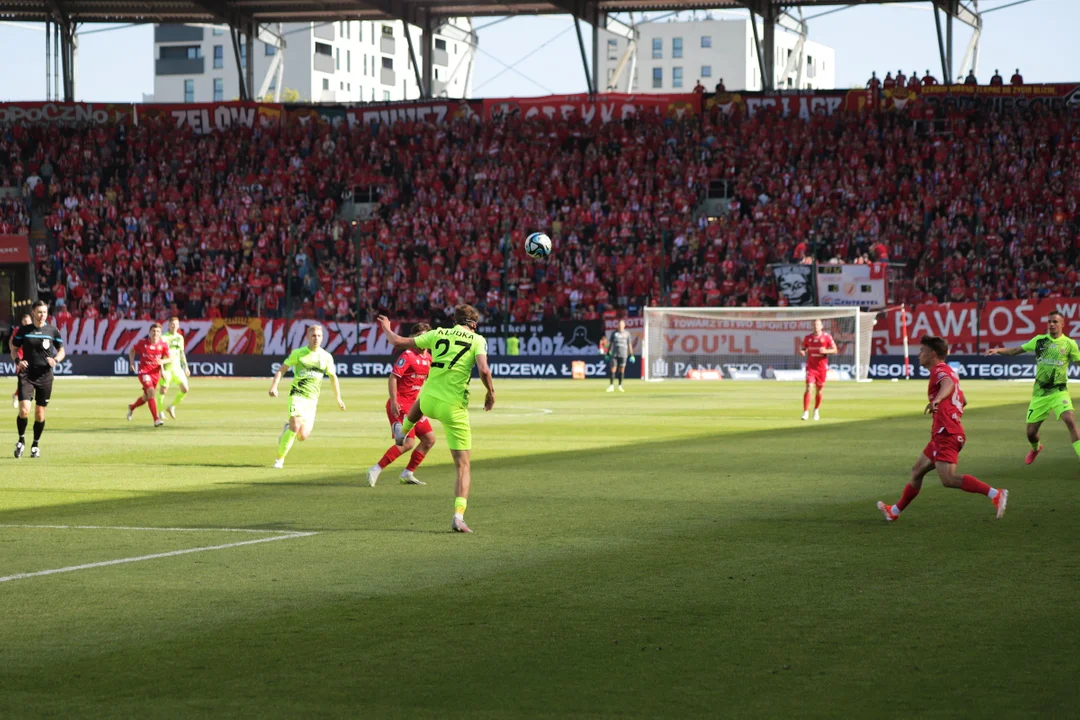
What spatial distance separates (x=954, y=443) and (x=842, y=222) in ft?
138

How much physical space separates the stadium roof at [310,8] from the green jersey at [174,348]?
32648mm

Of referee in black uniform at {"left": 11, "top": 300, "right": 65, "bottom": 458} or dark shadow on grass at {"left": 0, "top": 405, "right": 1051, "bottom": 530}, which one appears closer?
dark shadow on grass at {"left": 0, "top": 405, "right": 1051, "bottom": 530}

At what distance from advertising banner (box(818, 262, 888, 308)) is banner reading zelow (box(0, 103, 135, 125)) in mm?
34033

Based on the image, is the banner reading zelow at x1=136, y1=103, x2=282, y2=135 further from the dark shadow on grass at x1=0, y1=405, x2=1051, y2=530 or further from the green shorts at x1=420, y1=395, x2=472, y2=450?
the green shorts at x1=420, y1=395, x2=472, y2=450

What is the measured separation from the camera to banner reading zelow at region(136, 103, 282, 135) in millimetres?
64438

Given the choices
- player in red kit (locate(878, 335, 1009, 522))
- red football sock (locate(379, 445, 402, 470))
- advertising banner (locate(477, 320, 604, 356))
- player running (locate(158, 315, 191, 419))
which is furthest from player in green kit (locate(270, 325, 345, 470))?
advertising banner (locate(477, 320, 604, 356))

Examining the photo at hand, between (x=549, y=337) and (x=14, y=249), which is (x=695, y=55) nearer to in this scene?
(x=14, y=249)

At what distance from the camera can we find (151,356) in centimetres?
2944

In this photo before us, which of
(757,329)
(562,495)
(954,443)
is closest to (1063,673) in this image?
(954,443)

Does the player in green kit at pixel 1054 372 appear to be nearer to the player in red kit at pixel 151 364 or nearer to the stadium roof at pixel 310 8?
the player in red kit at pixel 151 364

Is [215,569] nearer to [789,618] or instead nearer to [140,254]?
[789,618]

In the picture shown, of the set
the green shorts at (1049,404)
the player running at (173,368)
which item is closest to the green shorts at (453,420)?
the green shorts at (1049,404)

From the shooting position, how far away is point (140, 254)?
59.9 m

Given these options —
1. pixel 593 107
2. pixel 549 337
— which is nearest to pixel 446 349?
pixel 549 337
